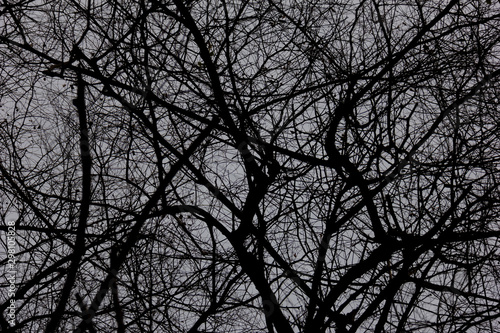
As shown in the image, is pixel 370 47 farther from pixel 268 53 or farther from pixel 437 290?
pixel 437 290

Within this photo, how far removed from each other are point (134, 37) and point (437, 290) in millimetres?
2747

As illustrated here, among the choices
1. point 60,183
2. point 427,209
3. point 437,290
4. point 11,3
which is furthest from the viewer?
point 60,183

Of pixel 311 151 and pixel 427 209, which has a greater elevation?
pixel 311 151

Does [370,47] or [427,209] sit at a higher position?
[370,47]

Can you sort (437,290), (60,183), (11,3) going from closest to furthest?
(437,290), (11,3), (60,183)

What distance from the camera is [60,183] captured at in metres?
4.75

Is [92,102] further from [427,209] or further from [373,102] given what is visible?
[427,209]

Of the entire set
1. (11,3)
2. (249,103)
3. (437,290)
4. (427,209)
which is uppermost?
(11,3)

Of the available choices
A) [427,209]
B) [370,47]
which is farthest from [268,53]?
[427,209]

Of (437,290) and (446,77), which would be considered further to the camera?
(446,77)

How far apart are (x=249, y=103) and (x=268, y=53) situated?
1.47 ft

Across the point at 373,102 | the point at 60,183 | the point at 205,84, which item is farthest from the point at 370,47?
the point at 60,183

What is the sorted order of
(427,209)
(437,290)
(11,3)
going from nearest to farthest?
(437,290), (427,209), (11,3)

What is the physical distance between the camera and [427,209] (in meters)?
4.16
